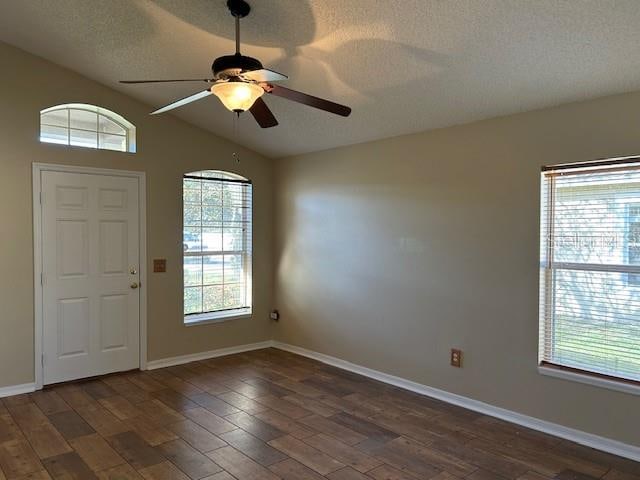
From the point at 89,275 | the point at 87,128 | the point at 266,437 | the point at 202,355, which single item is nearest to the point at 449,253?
the point at 266,437

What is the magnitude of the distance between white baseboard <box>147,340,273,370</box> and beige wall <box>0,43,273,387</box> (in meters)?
0.06

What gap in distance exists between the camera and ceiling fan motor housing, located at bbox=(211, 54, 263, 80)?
2227 mm

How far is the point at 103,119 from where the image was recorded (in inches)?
176

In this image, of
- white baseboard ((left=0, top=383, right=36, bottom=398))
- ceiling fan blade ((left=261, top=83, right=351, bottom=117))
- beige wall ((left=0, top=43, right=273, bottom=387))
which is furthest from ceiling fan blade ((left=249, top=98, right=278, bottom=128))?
white baseboard ((left=0, top=383, right=36, bottom=398))

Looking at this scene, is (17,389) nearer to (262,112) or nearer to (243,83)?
(262,112)

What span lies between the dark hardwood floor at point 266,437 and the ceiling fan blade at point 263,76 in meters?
2.15

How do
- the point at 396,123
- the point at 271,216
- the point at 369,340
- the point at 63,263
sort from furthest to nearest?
A: the point at 271,216
the point at 369,340
the point at 63,263
the point at 396,123

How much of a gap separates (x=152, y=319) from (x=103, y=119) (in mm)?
2000

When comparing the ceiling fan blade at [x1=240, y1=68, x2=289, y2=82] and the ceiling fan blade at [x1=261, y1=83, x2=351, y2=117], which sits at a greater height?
the ceiling fan blade at [x1=240, y1=68, x2=289, y2=82]

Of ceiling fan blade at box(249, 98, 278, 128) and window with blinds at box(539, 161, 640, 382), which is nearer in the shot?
ceiling fan blade at box(249, 98, 278, 128)

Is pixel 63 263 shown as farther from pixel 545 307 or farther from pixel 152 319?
pixel 545 307

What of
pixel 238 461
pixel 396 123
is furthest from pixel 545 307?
pixel 238 461

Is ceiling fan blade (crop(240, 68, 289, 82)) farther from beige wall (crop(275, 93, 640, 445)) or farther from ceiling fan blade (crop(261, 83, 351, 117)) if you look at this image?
beige wall (crop(275, 93, 640, 445))

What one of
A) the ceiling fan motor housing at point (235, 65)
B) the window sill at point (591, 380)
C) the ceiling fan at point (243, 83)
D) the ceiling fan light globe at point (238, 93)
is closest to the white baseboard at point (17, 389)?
the ceiling fan at point (243, 83)
